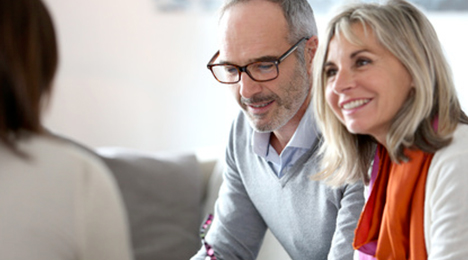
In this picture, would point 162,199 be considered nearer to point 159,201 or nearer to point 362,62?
point 159,201

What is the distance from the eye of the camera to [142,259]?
243cm

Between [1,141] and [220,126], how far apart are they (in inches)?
121

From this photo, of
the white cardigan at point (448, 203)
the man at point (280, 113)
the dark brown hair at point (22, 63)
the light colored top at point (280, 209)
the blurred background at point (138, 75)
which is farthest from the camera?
the blurred background at point (138, 75)

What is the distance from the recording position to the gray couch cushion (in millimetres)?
2465

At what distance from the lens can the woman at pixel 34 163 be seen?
0.98m

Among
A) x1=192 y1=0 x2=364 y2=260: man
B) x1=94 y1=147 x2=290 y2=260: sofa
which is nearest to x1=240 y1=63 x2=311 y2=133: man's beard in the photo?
x1=192 y1=0 x2=364 y2=260: man

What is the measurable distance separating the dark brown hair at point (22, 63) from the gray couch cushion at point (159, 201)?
1.47 m

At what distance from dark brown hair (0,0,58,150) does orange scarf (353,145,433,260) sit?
0.72 meters

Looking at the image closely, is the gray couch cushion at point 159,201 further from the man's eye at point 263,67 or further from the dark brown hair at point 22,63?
the dark brown hair at point 22,63

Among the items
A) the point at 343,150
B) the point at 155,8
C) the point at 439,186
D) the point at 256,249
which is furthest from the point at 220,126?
the point at 439,186

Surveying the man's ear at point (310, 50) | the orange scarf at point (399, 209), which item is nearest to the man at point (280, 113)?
the man's ear at point (310, 50)

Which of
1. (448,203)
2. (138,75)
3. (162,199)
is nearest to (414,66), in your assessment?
(448,203)

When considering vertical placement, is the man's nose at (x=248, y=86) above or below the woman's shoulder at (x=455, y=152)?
below

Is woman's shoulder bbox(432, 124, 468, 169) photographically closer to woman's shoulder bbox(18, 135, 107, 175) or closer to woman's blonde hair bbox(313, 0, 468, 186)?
woman's blonde hair bbox(313, 0, 468, 186)
